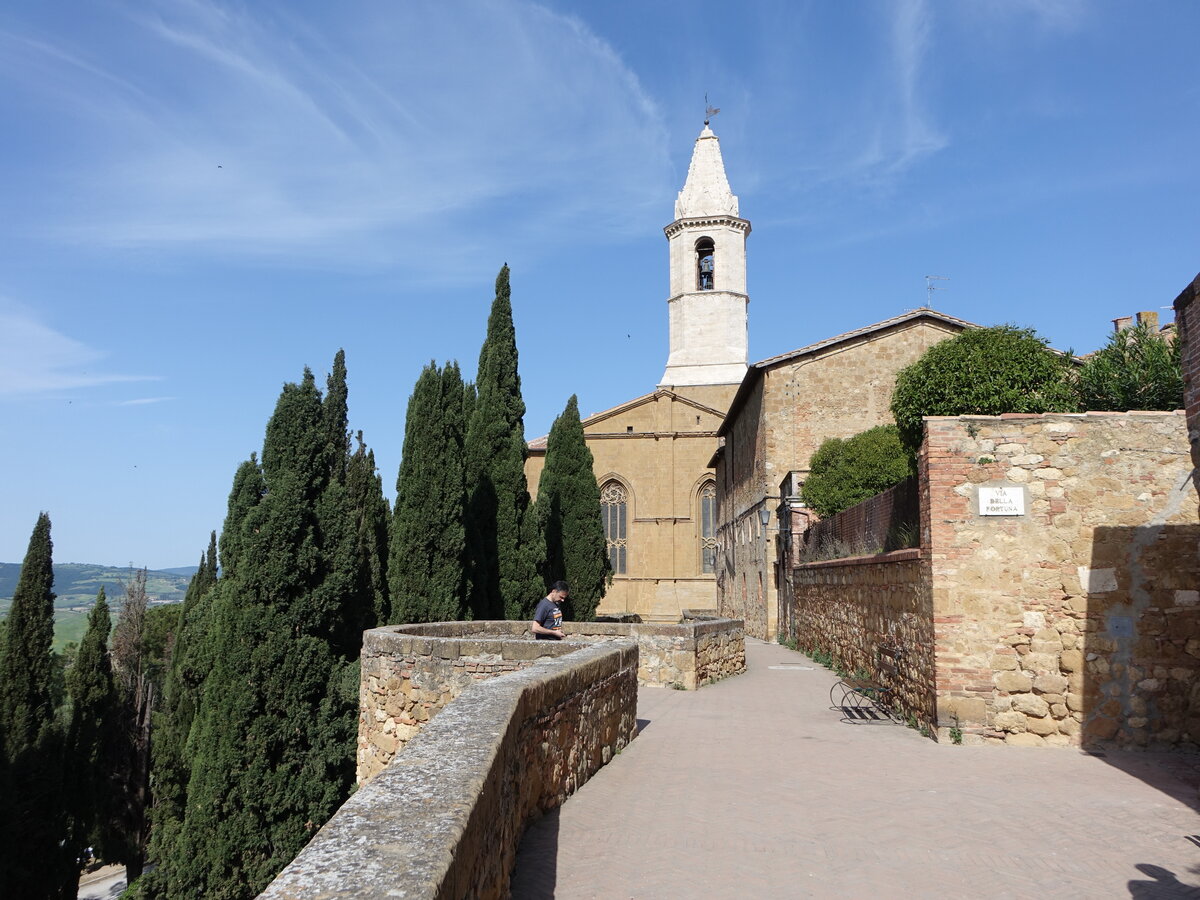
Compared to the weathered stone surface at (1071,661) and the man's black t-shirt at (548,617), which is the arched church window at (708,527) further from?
the weathered stone surface at (1071,661)

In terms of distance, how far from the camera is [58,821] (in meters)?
18.6

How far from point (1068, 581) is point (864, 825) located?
3919mm

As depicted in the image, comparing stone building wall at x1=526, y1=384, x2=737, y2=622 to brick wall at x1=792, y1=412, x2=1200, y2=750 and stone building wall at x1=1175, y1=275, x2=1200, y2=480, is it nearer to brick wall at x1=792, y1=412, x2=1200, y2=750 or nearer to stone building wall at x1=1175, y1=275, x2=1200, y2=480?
brick wall at x1=792, y1=412, x2=1200, y2=750

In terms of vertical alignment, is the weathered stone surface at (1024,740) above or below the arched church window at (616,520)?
below

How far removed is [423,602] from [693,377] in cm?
3297

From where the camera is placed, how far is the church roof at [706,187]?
4731 cm

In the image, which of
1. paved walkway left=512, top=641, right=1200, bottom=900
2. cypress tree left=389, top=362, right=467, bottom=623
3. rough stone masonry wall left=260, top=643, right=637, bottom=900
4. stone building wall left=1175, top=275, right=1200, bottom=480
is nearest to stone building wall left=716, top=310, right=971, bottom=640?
cypress tree left=389, top=362, right=467, bottom=623

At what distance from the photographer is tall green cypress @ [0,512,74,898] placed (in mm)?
17391

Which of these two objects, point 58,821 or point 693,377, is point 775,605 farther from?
point 693,377

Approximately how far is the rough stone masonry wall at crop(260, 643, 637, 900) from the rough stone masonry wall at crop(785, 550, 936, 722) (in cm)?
362

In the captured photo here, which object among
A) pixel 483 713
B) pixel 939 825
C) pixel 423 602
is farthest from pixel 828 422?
pixel 483 713

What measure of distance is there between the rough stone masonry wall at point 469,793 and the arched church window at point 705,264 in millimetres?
42317

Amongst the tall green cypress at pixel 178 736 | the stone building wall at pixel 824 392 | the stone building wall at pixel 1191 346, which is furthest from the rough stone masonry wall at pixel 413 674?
the stone building wall at pixel 824 392

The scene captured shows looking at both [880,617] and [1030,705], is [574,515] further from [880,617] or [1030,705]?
[1030,705]
